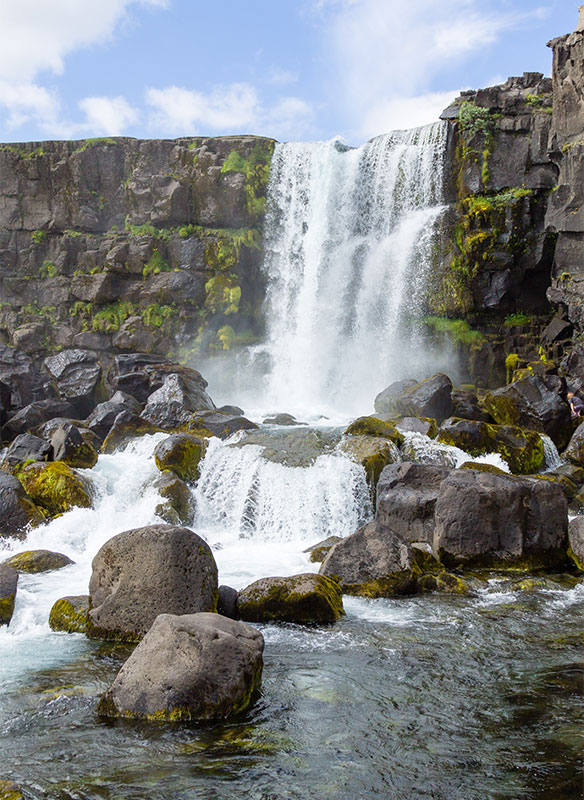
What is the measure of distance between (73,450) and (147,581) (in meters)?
9.00

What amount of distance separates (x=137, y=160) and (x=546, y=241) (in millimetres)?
17621

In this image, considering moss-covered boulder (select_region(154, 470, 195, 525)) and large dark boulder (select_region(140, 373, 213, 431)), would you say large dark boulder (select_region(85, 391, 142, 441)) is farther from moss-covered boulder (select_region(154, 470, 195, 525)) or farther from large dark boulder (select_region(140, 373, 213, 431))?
moss-covered boulder (select_region(154, 470, 195, 525))

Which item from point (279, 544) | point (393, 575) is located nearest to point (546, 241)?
point (279, 544)

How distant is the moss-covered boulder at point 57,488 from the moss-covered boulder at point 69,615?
5877mm

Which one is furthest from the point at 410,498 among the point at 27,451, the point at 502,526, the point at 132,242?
the point at 132,242

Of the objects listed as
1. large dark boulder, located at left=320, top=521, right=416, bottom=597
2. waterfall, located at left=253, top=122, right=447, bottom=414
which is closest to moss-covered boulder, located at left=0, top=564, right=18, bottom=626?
large dark boulder, located at left=320, top=521, right=416, bottom=597

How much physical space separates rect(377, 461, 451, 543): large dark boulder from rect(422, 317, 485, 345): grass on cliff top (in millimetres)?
13028

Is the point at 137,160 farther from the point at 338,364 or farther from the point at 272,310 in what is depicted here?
the point at 338,364

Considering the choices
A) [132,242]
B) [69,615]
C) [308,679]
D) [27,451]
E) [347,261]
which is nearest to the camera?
[308,679]

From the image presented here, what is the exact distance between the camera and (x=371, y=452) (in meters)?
15.6

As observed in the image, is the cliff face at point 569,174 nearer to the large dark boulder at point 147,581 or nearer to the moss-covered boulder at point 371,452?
the moss-covered boulder at point 371,452

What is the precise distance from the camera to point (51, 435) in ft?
64.2

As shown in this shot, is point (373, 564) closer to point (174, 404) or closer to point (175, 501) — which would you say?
point (175, 501)

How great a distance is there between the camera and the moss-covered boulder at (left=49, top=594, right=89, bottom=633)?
923 cm
